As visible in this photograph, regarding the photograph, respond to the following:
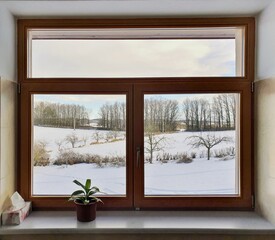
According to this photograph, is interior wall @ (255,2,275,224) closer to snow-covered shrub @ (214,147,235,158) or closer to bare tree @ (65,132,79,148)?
snow-covered shrub @ (214,147,235,158)

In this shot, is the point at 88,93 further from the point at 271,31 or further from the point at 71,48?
the point at 271,31

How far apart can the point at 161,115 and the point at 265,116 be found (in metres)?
0.62

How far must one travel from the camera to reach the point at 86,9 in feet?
5.07

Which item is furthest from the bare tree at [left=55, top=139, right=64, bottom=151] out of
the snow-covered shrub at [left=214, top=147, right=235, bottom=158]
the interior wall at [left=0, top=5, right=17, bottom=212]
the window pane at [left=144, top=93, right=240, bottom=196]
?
the snow-covered shrub at [left=214, top=147, right=235, bottom=158]

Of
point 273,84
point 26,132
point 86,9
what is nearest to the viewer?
point 273,84

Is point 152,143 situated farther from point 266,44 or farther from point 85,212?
point 266,44

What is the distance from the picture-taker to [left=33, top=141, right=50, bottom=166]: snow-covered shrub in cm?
168

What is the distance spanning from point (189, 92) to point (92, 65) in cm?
65

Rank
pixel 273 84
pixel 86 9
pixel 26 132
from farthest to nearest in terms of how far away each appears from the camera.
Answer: pixel 26 132 < pixel 86 9 < pixel 273 84

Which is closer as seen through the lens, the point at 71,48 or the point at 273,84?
the point at 273,84

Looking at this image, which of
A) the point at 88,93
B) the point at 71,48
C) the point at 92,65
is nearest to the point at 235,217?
the point at 88,93

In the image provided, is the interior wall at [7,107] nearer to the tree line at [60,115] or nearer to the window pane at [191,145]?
the tree line at [60,115]

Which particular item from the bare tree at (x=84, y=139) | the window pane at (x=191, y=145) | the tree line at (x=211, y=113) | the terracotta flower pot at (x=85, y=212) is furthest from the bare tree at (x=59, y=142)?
the tree line at (x=211, y=113)

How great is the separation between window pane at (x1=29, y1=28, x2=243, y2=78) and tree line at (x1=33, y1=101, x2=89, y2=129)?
0.66 ft
